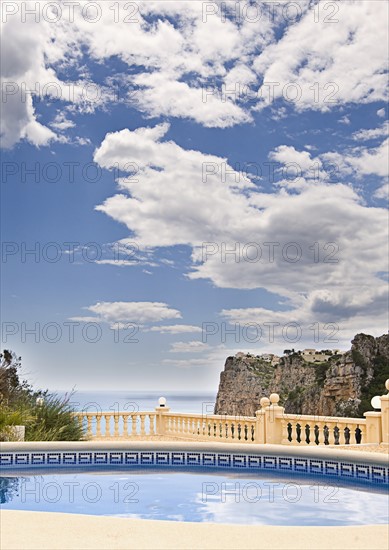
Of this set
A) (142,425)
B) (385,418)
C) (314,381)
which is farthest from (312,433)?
(314,381)

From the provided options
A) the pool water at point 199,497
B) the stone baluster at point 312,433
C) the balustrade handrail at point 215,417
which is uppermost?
the balustrade handrail at point 215,417

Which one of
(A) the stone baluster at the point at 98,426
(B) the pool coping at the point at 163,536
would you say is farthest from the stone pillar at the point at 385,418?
(B) the pool coping at the point at 163,536

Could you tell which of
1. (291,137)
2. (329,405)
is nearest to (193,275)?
(291,137)

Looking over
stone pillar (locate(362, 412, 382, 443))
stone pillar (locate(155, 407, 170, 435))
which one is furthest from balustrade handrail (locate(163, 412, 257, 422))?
stone pillar (locate(362, 412, 382, 443))

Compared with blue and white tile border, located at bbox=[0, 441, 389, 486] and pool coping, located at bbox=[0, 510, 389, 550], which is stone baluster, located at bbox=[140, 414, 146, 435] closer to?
blue and white tile border, located at bbox=[0, 441, 389, 486]

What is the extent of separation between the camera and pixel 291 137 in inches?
1401

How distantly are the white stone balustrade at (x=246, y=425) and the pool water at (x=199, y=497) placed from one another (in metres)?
4.73

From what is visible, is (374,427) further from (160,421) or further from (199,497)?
(160,421)

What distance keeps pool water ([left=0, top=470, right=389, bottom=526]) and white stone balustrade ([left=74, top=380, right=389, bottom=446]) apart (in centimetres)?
473

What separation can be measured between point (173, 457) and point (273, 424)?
5.05 m

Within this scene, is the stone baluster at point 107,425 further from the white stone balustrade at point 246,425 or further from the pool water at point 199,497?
the pool water at point 199,497

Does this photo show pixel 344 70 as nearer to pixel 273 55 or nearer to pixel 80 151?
pixel 273 55

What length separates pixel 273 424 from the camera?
15.5 m

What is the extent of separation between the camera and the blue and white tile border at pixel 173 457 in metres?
10.2
